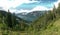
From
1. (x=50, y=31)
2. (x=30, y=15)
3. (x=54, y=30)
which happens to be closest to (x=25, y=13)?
(x=30, y=15)

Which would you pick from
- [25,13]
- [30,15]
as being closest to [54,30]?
[30,15]

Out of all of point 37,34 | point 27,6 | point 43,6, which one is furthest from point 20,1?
point 37,34

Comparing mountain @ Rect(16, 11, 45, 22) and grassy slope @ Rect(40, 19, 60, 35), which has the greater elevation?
mountain @ Rect(16, 11, 45, 22)

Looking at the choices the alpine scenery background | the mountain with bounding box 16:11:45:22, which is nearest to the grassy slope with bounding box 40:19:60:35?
the alpine scenery background

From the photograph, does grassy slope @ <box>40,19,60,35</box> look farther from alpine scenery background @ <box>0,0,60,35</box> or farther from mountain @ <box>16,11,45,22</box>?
mountain @ <box>16,11,45,22</box>

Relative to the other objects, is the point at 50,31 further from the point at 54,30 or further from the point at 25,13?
the point at 25,13

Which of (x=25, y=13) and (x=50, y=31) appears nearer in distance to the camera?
(x=50, y=31)

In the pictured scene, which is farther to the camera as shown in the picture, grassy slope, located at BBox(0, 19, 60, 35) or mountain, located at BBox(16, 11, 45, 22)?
mountain, located at BBox(16, 11, 45, 22)

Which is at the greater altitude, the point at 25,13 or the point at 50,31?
the point at 25,13

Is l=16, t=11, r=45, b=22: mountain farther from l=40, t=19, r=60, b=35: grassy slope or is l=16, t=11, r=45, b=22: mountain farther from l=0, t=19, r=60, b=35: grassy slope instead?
l=40, t=19, r=60, b=35: grassy slope

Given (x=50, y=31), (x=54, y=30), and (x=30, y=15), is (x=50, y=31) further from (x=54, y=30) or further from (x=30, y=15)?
(x=30, y=15)

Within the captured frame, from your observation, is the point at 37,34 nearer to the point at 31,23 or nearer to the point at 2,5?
the point at 31,23
